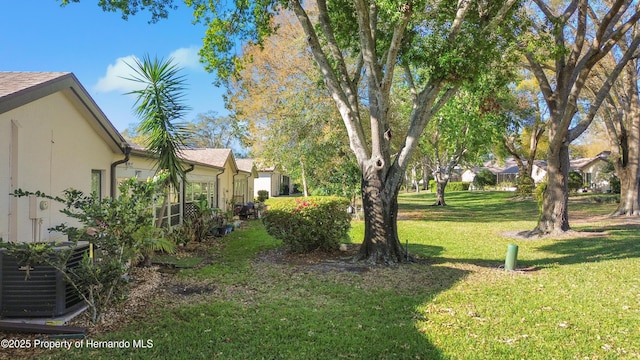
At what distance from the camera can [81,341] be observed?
438 centimetres

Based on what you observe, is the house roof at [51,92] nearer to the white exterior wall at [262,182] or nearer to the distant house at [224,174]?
the distant house at [224,174]

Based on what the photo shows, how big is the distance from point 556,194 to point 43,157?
1470 centimetres

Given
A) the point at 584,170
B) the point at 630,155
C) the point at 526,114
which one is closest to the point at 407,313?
the point at 630,155

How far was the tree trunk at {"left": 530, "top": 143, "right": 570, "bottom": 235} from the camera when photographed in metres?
13.6

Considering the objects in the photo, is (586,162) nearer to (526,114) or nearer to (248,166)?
(526,114)

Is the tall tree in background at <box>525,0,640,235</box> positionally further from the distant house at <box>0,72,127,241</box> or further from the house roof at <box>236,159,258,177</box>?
the house roof at <box>236,159,258,177</box>

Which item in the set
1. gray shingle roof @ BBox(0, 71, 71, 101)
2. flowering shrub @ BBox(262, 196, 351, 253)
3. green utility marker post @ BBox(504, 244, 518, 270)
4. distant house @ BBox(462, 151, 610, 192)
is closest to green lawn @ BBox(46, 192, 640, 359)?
green utility marker post @ BBox(504, 244, 518, 270)

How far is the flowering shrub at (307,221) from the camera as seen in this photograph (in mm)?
9680

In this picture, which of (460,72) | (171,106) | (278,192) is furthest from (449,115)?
(278,192)

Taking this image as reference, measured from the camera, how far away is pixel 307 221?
382 inches

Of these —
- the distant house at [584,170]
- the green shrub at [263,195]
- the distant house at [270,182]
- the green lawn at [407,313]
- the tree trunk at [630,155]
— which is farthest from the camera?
the distant house at [584,170]

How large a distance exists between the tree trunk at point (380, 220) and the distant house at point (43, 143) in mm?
5583

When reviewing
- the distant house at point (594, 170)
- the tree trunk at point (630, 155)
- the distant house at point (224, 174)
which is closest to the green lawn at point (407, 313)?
the distant house at point (224, 174)

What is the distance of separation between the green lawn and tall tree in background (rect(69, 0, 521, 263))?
62.5 inches
